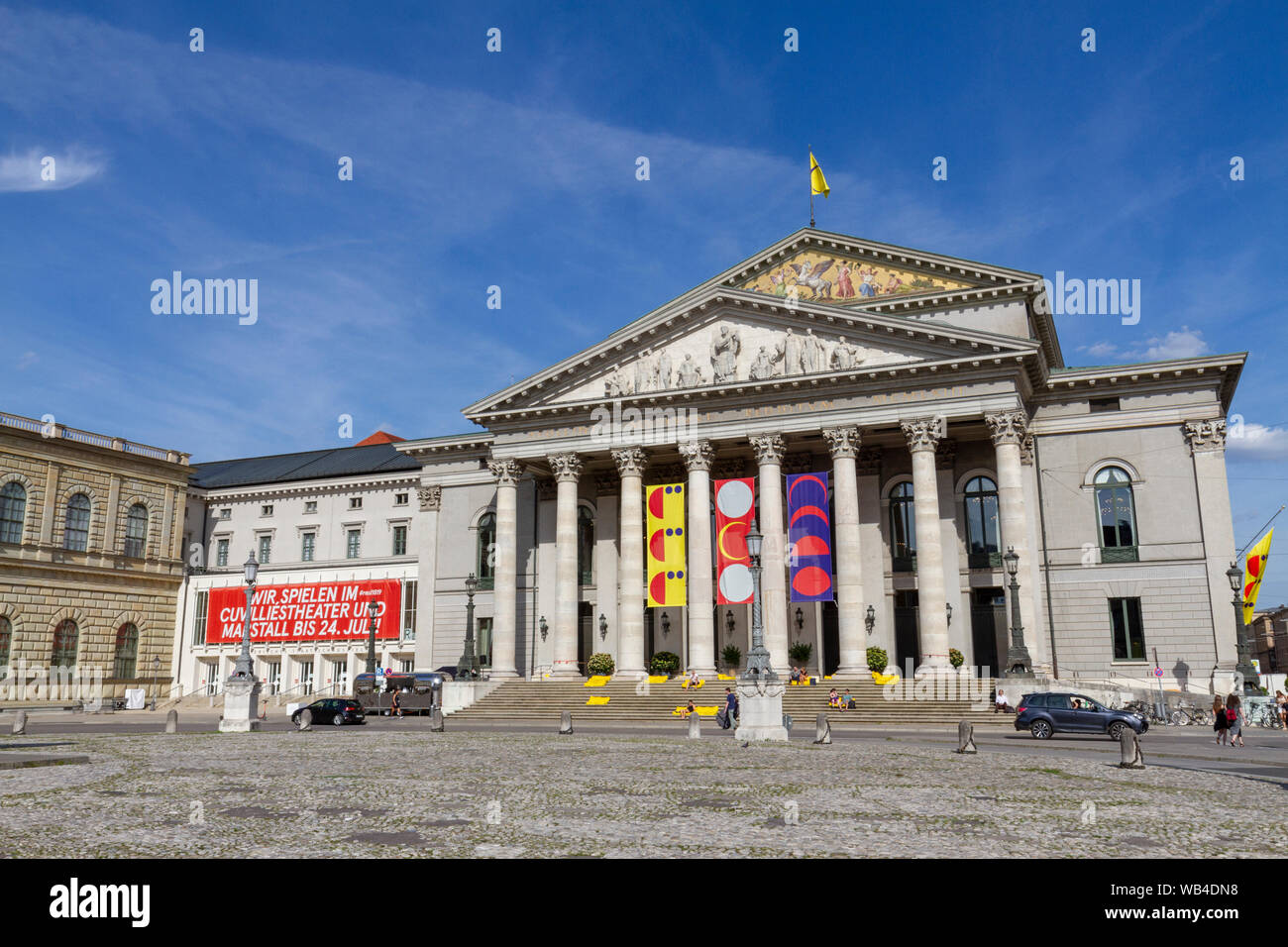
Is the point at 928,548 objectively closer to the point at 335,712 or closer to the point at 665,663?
the point at 665,663

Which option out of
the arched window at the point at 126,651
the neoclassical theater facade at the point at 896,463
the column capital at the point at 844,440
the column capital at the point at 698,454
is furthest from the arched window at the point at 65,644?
the column capital at the point at 844,440

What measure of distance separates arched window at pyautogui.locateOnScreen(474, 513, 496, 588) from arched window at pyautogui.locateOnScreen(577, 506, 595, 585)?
18.8 ft

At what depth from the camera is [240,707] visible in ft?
112

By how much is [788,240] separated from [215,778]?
40.3 m

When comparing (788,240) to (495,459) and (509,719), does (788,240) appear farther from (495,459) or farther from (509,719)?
(509,719)

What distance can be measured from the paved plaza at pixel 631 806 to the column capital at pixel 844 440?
21.1m

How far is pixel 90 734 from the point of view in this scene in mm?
32562

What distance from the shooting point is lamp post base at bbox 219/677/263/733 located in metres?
33.8

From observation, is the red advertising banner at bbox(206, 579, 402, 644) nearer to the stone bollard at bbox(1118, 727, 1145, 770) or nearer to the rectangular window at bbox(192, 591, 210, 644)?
the rectangular window at bbox(192, 591, 210, 644)

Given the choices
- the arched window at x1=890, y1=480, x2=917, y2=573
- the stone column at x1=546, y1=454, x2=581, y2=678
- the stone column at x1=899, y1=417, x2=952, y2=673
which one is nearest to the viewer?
the stone column at x1=899, y1=417, x2=952, y2=673

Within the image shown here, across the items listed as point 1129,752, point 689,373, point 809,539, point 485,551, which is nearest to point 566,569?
point 485,551

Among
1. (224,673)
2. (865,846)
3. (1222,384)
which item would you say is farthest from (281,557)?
(865,846)

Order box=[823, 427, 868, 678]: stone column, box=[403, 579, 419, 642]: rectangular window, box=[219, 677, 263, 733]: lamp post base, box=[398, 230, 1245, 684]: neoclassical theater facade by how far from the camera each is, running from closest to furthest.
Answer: box=[219, 677, 263, 733]: lamp post base < box=[823, 427, 868, 678]: stone column < box=[398, 230, 1245, 684]: neoclassical theater facade < box=[403, 579, 419, 642]: rectangular window

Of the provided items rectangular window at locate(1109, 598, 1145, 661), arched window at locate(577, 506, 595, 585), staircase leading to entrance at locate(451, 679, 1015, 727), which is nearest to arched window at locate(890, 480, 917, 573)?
staircase leading to entrance at locate(451, 679, 1015, 727)
